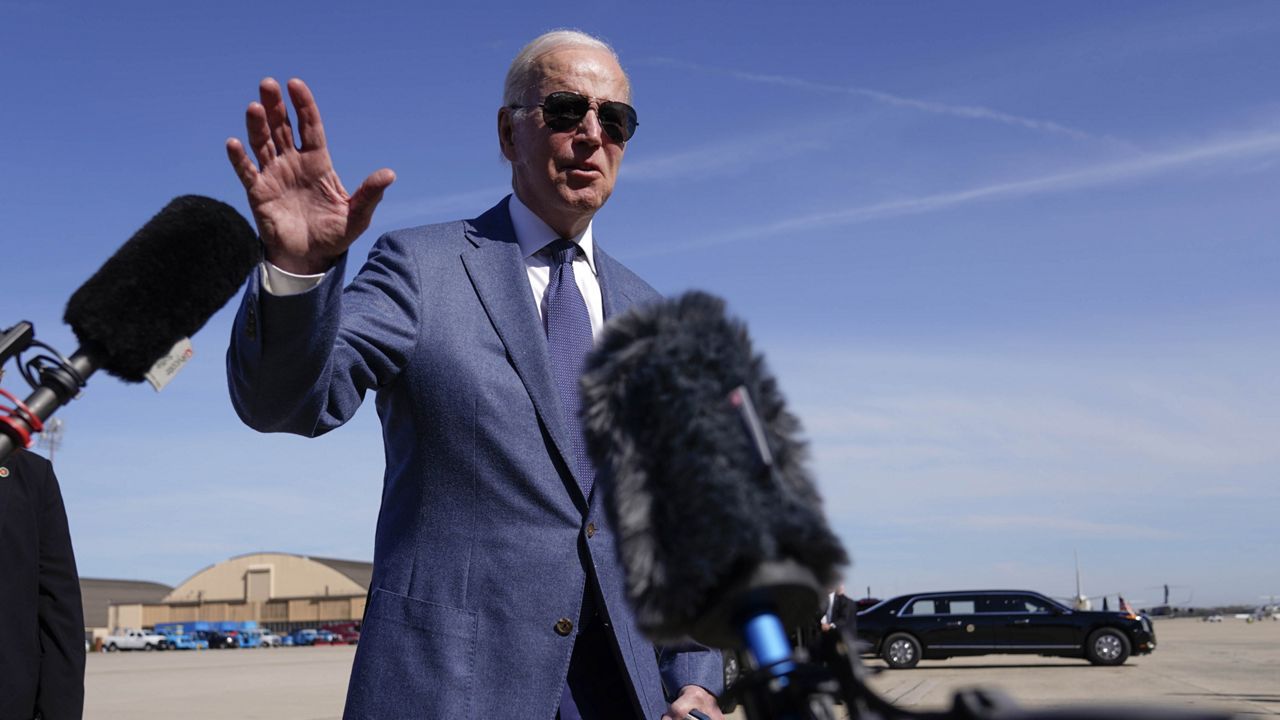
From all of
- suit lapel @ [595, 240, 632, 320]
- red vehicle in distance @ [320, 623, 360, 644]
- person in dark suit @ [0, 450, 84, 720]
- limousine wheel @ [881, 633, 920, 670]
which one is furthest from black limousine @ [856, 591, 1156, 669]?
red vehicle in distance @ [320, 623, 360, 644]

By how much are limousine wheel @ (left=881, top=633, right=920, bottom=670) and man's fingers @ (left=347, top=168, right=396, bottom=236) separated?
23.5 m

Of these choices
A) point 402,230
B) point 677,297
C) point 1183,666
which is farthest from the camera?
point 1183,666

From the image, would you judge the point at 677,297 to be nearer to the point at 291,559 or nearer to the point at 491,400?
the point at 491,400

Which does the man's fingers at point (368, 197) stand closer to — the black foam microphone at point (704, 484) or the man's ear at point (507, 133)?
the black foam microphone at point (704, 484)

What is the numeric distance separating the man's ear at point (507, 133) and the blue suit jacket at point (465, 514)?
59cm

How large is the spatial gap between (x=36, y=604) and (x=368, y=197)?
3.55 m

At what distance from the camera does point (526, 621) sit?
2.40 metres

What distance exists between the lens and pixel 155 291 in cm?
145

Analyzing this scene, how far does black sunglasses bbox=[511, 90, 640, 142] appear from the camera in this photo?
118 inches

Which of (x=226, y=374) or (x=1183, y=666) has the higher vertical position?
(x=226, y=374)

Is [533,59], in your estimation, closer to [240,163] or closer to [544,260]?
[544,260]

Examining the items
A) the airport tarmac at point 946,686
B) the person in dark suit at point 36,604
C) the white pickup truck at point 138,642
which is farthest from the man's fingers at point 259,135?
the white pickup truck at point 138,642

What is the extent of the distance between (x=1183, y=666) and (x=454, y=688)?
23.5 meters

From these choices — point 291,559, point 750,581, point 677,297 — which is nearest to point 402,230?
point 677,297
